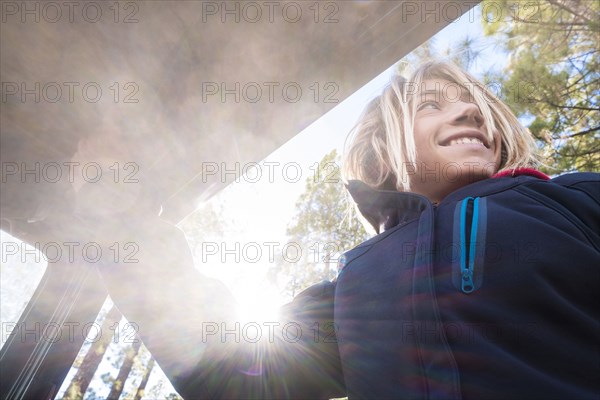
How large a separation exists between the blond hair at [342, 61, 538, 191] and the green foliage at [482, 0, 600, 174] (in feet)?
12.1

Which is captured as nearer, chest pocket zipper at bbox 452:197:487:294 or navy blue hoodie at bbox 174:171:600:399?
navy blue hoodie at bbox 174:171:600:399

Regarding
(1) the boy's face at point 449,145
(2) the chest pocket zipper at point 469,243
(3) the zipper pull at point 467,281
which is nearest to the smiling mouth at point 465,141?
(1) the boy's face at point 449,145

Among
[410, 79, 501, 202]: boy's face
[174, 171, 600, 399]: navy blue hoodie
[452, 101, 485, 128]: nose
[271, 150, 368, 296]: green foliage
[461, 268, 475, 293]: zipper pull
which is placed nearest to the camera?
[174, 171, 600, 399]: navy blue hoodie

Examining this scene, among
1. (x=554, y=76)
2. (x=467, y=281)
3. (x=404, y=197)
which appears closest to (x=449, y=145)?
(x=404, y=197)

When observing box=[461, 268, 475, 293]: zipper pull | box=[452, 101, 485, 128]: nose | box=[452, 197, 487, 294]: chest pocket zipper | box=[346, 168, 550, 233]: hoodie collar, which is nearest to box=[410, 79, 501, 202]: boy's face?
box=[452, 101, 485, 128]: nose

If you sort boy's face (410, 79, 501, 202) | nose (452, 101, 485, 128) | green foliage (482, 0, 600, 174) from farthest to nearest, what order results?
1. green foliage (482, 0, 600, 174)
2. nose (452, 101, 485, 128)
3. boy's face (410, 79, 501, 202)

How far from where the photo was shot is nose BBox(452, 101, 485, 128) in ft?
4.34

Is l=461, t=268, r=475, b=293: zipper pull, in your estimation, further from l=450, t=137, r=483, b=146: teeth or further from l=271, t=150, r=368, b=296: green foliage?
l=271, t=150, r=368, b=296: green foliage

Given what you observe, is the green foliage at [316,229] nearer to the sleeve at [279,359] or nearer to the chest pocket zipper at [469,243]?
the sleeve at [279,359]

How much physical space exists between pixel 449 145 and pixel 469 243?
0.53 metres

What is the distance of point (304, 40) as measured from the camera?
1.97 meters

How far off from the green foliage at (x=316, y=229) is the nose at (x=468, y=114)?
8626 millimetres

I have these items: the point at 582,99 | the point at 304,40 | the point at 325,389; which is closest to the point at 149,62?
the point at 304,40

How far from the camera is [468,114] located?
52.7 inches
